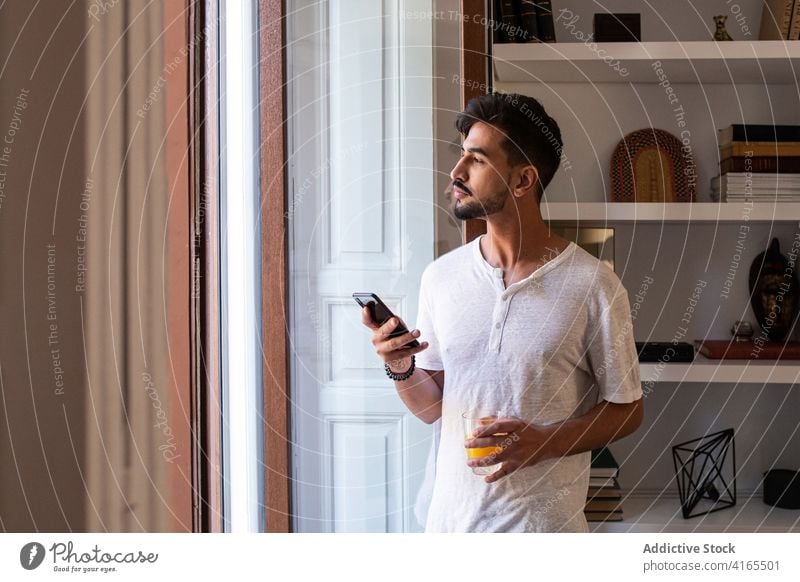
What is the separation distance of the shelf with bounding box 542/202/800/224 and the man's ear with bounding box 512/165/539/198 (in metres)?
0.23

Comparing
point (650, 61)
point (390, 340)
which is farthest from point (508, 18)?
point (390, 340)

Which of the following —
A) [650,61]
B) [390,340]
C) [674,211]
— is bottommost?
[390,340]

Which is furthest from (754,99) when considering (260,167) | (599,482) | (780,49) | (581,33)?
(260,167)

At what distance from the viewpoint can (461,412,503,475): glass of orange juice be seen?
79cm

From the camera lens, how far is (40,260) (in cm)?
60

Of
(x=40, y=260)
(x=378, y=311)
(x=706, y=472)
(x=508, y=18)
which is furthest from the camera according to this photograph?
(x=706, y=472)

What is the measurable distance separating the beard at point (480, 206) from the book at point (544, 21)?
0.34 metres

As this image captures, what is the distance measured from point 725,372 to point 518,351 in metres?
0.44

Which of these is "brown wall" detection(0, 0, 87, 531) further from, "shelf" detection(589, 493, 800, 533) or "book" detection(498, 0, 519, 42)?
"shelf" detection(589, 493, 800, 533)

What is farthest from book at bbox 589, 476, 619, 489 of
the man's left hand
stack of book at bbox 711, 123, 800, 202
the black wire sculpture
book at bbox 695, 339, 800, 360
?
stack of book at bbox 711, 123, 800, 202

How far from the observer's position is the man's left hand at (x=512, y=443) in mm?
783

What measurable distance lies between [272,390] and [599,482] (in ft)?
1.69

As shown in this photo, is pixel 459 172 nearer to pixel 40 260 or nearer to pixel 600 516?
pixel 40 260

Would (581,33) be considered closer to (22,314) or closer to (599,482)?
(599,482)
